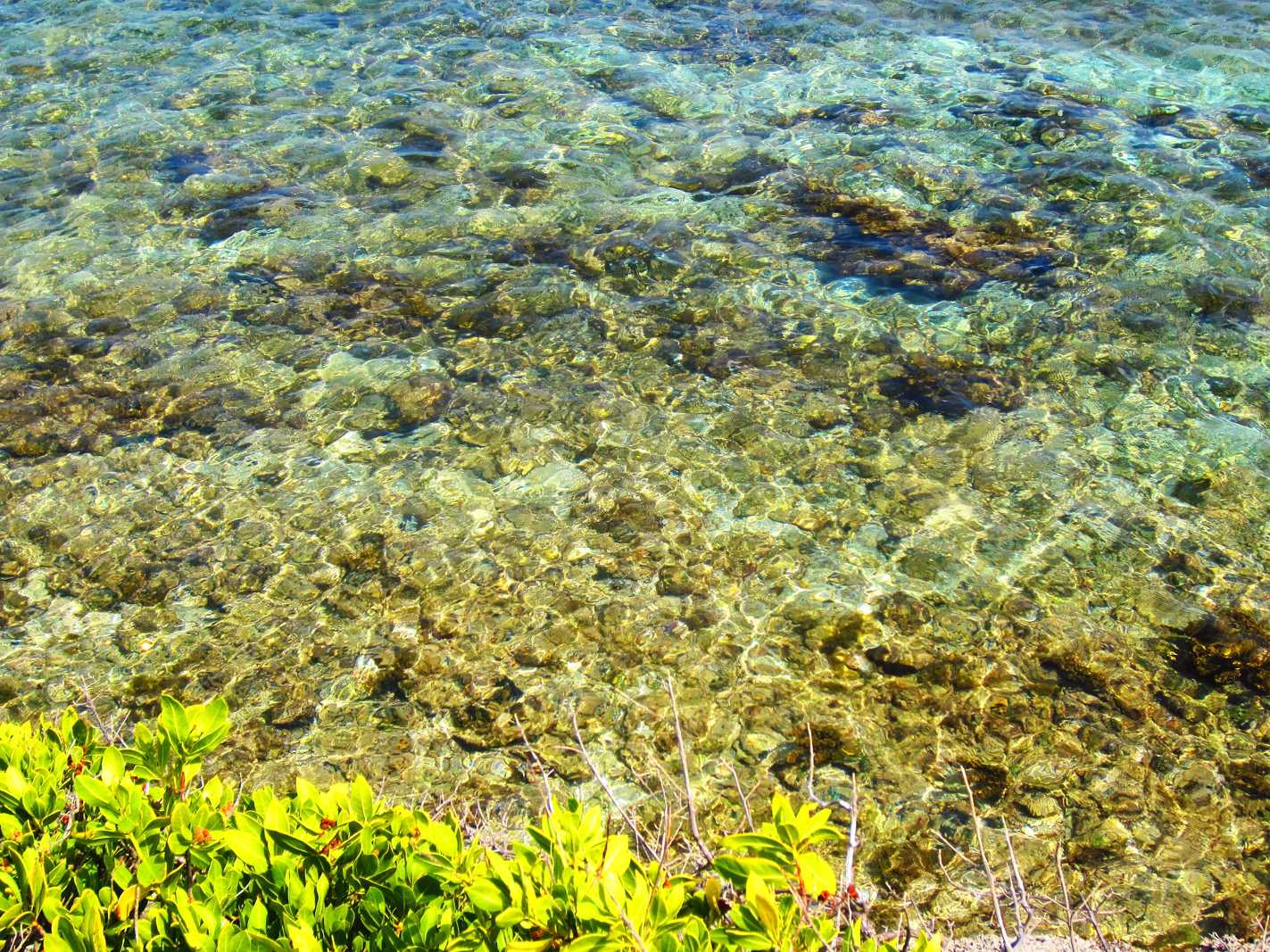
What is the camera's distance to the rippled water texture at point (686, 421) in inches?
170

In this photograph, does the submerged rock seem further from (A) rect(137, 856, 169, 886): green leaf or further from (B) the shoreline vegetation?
(A) rect(137, 856, 169, 886): green leaf

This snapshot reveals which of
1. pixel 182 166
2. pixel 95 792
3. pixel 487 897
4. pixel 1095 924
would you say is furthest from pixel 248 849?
pixel 182 166

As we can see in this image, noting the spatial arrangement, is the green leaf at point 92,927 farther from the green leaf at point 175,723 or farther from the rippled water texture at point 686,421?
the rippled water texture at point 686,421

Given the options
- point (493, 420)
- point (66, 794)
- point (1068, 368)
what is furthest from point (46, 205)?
point (1068, 368)

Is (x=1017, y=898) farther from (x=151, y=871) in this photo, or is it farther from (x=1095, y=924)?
(x=151, y=871)

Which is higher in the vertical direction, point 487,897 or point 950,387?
point 487,897

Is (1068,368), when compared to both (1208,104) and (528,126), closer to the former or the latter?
(1208,104)

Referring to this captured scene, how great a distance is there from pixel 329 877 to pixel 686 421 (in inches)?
155

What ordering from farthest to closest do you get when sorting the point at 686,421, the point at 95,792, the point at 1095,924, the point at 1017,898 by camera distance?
1. the point at 686,421
2. the point at 1017,898
3. the point at 95,792
4. the point at 1095,924

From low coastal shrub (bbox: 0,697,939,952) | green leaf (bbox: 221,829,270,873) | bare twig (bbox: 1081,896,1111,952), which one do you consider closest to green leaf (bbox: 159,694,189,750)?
low coastal shrub (bbox: 0,697,939,952)

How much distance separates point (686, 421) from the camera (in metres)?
5.97

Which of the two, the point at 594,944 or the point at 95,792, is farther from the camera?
the point at 95,792

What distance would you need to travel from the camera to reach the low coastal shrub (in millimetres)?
2051

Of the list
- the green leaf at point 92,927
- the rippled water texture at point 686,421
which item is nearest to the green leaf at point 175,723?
the green leaf at point 92,927
